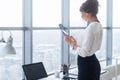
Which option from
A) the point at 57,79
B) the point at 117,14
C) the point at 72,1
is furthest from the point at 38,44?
the point at 117,14

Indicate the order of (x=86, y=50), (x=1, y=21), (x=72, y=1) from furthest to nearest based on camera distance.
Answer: (x=72, y=1) < (x=1, y=21) < (x=86, y=50)

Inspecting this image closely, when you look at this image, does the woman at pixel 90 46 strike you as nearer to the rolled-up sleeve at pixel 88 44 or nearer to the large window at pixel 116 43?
the rolled-up sleeve at pixel 88 44

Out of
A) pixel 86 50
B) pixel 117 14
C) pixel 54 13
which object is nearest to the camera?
pixel 86 50

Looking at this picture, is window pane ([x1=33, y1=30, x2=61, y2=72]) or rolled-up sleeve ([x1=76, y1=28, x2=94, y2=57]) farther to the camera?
window pane ([x1=33, y1=30, x2=61, y2=72])

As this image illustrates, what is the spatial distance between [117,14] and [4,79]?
3846 millimetres

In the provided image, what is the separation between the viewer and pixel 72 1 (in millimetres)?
4414

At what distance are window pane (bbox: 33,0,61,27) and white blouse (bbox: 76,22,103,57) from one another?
1.30 meters

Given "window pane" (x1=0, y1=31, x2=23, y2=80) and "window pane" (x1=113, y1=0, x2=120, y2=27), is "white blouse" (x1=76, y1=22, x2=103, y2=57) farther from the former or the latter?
"window pane" (x1=113, y1=0, x2=120, y2=27)

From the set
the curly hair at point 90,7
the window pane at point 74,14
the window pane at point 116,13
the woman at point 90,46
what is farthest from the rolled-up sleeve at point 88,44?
the window pane at point 116,13

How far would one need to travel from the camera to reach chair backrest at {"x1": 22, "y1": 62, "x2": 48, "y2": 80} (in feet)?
9.32

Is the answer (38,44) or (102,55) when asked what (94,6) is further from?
(102,55)

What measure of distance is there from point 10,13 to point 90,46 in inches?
50.7

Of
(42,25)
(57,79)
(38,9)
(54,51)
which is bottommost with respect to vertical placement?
(57,79)

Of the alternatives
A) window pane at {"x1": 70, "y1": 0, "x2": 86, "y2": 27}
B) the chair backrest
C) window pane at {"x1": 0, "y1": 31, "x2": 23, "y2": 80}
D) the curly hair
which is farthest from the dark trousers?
window pane at {"x1": 70, "y1": 0, "x2": 86, "y2": 27}
